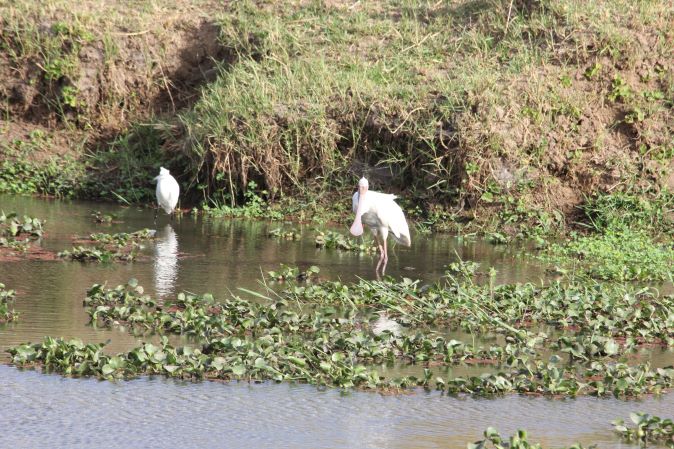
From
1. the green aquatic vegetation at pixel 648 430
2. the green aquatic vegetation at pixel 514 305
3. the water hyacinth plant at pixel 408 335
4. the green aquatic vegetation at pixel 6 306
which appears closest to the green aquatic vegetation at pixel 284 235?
the water hyacinth plant at pixel 408 335

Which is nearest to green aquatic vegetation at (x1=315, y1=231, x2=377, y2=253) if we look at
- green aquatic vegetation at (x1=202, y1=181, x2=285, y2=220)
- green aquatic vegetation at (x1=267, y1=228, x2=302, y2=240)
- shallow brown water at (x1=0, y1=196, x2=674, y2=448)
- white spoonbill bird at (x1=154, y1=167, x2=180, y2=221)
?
green aquatic vegetation at (x1=267, y1=228, x2=302, y2=240)

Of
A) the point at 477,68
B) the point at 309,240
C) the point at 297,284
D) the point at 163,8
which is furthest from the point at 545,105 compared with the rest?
the point at 163,8

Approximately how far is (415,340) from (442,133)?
706cm

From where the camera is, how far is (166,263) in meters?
12.0

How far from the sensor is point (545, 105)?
15.6 m

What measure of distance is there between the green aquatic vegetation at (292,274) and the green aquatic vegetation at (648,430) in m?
4.84

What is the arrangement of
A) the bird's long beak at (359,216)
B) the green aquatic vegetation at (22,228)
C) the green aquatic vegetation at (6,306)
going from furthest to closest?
the green aquatic vegetation at (22,228) → the bird's long beak at (359,216) → the green aquatic vegetation at (6,306)

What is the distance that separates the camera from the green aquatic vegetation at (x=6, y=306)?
355 inches

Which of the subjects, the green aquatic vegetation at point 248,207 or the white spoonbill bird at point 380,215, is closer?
the white spoonbill bird at point 380,215

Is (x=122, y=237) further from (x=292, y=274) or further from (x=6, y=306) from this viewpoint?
(x=6, y=306)

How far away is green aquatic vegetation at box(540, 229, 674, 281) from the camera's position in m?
11.8

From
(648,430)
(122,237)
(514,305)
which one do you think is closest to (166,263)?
(122,237)

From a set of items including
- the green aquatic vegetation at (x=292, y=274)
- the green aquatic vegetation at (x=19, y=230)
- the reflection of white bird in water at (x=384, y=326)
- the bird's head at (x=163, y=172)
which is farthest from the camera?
the bird's head at (x=163, y=172)

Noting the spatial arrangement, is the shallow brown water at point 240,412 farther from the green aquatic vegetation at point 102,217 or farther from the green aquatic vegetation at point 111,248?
the green aquatic vegetation at point 102,217
